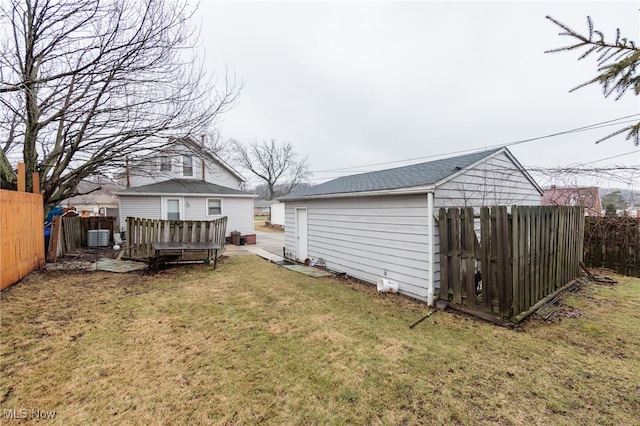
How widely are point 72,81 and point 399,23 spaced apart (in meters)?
9.55

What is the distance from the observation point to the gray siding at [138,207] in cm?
1398

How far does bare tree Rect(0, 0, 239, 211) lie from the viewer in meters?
5.78

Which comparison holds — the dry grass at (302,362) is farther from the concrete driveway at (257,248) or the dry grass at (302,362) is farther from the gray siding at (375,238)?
the concrete driveway at (257,248)

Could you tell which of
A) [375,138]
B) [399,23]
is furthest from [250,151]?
[399,23]

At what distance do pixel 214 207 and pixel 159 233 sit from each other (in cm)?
713

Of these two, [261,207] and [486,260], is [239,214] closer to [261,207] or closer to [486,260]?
[486,260]

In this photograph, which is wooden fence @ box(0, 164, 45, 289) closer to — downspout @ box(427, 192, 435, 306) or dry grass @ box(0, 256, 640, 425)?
dry grass @ box(0, 256, 640, 425)

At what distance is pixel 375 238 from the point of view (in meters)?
6.93

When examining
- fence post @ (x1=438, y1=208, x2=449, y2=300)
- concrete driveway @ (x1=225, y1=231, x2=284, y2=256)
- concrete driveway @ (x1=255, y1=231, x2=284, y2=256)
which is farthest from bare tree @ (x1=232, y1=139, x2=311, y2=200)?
fence post @ (x1=438, y1=208, x2=449, y2=300)

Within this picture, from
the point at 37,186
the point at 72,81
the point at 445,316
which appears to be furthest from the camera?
the point at 37,186

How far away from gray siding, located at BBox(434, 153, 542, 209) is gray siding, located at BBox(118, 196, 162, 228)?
13.7 metres

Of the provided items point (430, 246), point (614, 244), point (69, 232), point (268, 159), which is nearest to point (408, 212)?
point (430, 246)

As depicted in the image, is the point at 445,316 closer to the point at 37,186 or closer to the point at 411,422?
the point at 411,422

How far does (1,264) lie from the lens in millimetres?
5152
